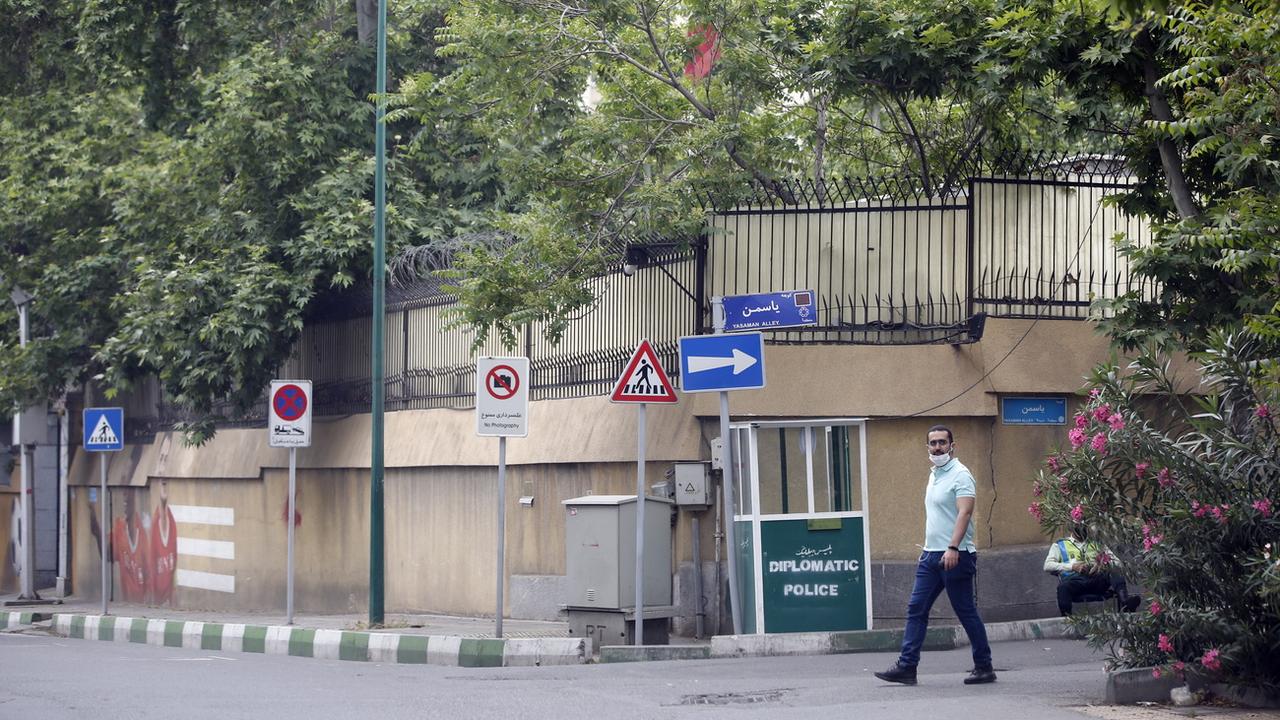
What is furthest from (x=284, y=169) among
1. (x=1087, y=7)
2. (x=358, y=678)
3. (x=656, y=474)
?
(x=1087, y=7)

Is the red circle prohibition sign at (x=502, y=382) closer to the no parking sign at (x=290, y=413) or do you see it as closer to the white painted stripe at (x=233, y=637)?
the no parking sign at (x=290, y=413)

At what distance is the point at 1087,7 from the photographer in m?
10.9

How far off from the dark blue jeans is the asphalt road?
228 millimetres

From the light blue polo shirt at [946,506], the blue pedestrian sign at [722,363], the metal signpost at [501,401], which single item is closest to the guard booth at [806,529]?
the blue pedestrian sign at [722,363]

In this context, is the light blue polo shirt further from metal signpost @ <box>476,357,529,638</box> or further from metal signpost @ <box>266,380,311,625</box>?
metal signpost @ <box>266,380,311,625</box>

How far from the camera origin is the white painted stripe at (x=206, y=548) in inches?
856

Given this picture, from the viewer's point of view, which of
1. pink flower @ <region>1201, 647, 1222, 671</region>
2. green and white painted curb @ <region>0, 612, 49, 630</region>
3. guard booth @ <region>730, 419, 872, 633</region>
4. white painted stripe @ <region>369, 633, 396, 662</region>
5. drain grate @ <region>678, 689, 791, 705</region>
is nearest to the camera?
pink flower @ <region>1201, 647, 1222, 671</region>

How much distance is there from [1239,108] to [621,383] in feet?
17.0

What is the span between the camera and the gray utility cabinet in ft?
42.2

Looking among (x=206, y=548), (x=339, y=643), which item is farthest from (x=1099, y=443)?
(x=206, y=548)

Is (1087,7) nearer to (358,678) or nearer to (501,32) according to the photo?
(501,32)

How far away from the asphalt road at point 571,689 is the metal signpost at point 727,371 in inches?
42.3

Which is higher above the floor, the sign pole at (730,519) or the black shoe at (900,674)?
the sign pole at (730,519)

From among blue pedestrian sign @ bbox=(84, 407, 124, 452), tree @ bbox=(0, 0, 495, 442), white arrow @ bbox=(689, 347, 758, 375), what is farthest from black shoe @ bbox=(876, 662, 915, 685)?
blue pedestrian sign @ bbox=(84, 407, 124, 452)
